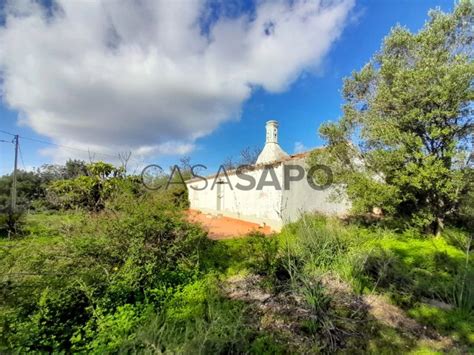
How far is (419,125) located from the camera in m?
10.0

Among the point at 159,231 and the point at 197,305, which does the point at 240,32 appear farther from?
the point at 197,305

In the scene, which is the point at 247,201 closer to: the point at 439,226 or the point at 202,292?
the point at 439,226

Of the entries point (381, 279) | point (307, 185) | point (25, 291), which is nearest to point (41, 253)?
point (25, 291)

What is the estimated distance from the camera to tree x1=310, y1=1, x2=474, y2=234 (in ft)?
30.2

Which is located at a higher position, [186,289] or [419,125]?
[419,125]

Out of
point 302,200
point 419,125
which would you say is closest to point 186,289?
point 302,200

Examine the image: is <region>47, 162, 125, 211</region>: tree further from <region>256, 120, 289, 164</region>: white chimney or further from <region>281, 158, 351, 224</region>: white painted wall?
<region>256, 120, 289, 164</region>: white chimney

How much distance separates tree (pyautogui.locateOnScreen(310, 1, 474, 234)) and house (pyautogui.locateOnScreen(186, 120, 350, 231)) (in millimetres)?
2251

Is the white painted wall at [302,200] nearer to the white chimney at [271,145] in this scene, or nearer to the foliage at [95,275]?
the white chimney at [271,145]

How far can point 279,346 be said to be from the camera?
3.77 meters

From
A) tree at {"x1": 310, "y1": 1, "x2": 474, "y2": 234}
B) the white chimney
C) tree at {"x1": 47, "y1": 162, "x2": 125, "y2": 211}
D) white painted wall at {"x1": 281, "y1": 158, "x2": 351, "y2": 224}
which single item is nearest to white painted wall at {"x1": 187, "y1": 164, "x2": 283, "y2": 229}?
white painted wall at {"x1": 281, "y1": 158, "x2": 351, "y2": 224}

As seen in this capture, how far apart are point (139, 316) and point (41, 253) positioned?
7.69ft

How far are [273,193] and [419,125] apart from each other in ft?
21.6

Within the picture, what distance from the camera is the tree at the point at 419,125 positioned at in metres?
9.20
